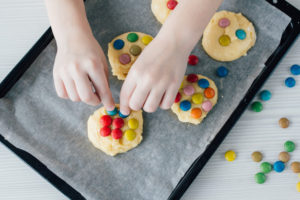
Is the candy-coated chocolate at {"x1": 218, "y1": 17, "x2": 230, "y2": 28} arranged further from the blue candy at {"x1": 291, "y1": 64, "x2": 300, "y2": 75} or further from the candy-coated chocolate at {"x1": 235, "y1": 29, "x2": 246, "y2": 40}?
the blue candy at {"x1": 291, "y1": 64, "x2": 300, "y2": 75}

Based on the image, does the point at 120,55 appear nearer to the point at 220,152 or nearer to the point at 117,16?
the point at 117,16

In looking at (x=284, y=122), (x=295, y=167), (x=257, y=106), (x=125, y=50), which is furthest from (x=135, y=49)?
(x=295, y=167)

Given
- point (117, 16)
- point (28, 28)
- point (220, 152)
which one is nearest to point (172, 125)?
point (220, 152)

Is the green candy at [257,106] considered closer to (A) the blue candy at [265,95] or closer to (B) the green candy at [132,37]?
(A) the blue candy at [265,95]

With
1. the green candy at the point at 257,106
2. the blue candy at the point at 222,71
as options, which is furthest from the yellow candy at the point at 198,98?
the green candy at the point at 257,106

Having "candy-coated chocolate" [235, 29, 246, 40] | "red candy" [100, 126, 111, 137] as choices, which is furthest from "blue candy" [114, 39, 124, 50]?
"candy-coated chocolate" [235, 29, 246, 40]

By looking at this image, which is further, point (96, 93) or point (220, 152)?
point (220, 152)
